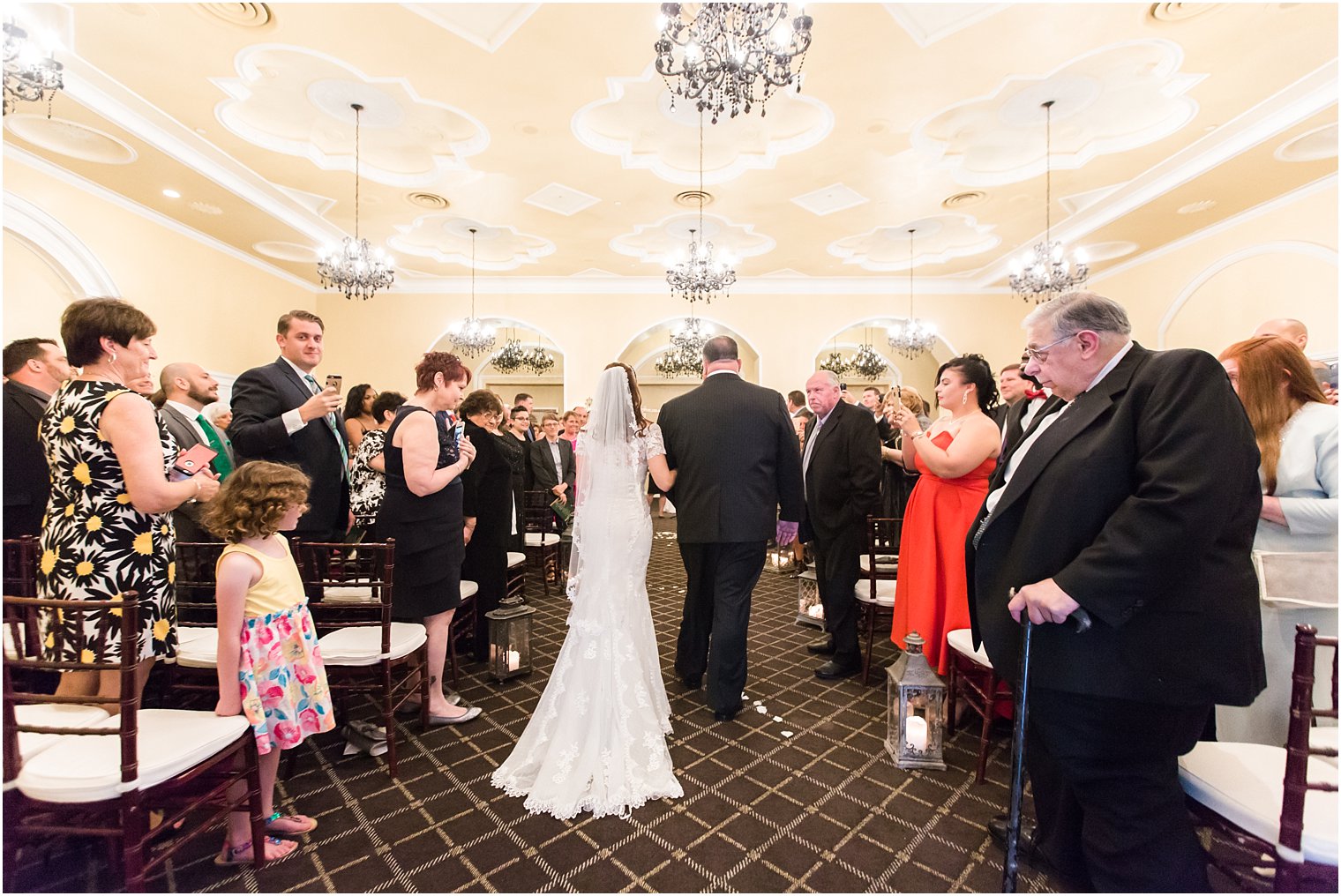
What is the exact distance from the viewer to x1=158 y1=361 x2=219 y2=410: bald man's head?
3465 millimetres

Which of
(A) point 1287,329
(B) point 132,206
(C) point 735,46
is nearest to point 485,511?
(C) point 735,46

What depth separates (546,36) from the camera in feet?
14.7

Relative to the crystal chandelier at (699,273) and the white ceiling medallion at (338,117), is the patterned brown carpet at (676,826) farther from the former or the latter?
the crystal chandelier at (699,273)

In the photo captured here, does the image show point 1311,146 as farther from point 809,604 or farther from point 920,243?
point 809,604

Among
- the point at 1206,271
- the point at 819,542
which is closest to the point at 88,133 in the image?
the point at 819,542

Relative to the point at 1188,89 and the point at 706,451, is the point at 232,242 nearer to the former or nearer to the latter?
the point at 706,451

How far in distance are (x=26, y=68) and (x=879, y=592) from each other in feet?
19.8

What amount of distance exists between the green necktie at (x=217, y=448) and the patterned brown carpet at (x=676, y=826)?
1.59 metres

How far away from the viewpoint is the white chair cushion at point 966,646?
2.39m

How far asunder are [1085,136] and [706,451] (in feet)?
20.2

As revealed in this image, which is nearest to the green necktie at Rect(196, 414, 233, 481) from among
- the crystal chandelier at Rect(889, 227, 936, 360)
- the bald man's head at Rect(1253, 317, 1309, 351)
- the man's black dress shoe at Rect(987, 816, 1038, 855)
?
the man's black dress shoe at Rect(987, 816, 1038, 855)

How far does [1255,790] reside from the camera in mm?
1489

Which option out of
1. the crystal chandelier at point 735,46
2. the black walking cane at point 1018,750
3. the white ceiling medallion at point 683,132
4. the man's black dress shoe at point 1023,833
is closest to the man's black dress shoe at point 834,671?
the man's black dress shoe at point 1023,833

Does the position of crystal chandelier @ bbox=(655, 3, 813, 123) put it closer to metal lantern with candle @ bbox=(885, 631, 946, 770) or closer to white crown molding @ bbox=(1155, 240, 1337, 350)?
metal lantern with candle @ bbox=(885, 631, 946, 770)
